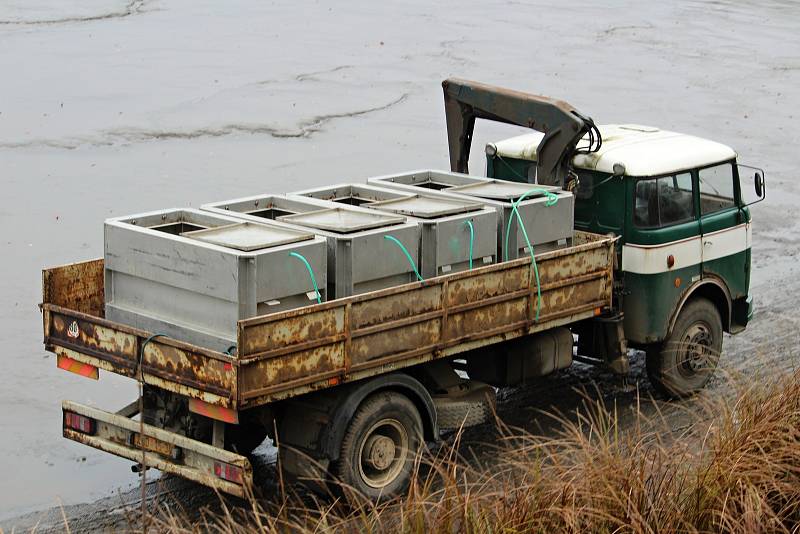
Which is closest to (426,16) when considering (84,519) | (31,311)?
(31,311)

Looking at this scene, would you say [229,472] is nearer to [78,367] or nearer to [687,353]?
[78,367]

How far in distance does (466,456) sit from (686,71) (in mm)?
18925

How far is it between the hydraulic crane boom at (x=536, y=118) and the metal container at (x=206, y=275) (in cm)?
288

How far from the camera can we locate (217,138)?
20.1 metres

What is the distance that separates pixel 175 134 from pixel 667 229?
424 inches

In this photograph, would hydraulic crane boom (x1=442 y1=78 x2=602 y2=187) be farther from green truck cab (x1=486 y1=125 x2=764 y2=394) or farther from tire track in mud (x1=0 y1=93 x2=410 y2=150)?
tire track in mud (x1=0 y1=93 x2=410 y2=150)

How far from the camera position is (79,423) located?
8.95 meters

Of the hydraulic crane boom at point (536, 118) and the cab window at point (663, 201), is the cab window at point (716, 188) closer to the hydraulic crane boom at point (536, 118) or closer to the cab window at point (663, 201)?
the cab window at point (663, 201)

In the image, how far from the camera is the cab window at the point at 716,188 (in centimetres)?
1134

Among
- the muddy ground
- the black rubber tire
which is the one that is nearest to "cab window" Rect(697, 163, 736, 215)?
the muddy ground

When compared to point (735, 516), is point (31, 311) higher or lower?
lower

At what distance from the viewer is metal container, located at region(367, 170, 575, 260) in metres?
9.84

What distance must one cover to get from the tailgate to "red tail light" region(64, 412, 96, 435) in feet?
1.28

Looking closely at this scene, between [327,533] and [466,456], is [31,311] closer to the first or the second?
[466,456]
